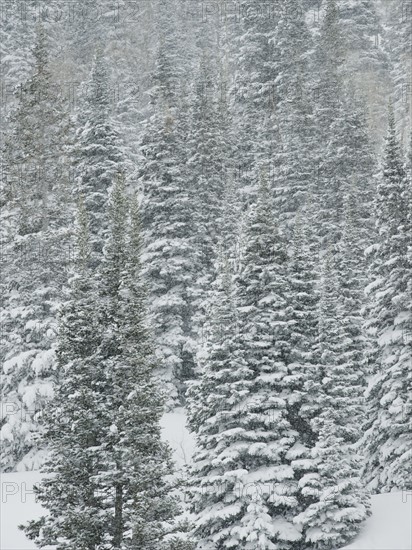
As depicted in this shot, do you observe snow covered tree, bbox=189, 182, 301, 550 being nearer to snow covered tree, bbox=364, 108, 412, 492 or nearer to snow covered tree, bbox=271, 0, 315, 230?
snow covered tree, bbox=364, 108, 412, 492

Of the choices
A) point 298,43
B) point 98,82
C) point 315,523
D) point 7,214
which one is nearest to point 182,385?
point 7,214

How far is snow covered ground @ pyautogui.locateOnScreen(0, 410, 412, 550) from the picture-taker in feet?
67.2

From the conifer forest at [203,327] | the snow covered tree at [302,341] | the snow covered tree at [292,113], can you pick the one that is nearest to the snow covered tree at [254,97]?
the conifer forest at [203,327]

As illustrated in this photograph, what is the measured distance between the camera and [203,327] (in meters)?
30.6

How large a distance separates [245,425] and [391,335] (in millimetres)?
6811

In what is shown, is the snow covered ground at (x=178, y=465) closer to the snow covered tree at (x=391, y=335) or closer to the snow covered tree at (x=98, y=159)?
the snow covered tree at (x=391, y=335)

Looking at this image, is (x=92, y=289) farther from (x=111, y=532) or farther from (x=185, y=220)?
(x=185, y=220)

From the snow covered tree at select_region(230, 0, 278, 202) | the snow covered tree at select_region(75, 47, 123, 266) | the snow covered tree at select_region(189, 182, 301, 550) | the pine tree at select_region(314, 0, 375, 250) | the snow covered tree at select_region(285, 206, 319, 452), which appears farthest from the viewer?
the snow covered tree at select_region(230, 0, 278, 202)

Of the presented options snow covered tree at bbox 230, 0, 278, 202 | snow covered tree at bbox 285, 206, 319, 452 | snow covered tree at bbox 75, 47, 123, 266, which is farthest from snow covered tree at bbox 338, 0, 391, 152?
snow covered tree at bbox 285, 206, 319, 452

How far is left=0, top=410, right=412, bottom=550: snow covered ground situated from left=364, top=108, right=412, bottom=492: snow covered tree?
65.5 inches

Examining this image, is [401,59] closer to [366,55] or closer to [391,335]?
[366,55]

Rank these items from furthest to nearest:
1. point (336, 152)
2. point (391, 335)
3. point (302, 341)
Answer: point (336, 152) < point (391, 335) < point (302, 341)

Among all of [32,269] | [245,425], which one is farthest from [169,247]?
[245,425]

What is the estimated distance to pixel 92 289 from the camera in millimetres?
17812
